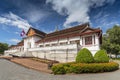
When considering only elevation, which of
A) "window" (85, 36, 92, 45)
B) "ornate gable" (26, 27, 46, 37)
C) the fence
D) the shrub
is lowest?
the shrub

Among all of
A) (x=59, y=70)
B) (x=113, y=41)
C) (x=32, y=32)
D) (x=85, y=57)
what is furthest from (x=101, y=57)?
(x=32, y=32)

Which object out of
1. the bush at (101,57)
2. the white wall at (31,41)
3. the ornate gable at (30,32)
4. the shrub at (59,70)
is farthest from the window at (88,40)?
the ornate gable at (30,32)

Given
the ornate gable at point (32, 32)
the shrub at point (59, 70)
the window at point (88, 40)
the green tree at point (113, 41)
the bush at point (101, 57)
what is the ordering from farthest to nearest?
the ornate gable at point (32, 32) < the green tree at point (113, 41) < the window at point (88, 40) < the bush at point (101, 57) < the shrub at point (59, 70)

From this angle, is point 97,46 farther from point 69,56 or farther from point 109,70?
point 109,70

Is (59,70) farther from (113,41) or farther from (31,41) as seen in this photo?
(113,41)

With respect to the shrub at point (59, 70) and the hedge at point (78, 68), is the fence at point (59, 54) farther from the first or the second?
the shrub at point (59, 70)

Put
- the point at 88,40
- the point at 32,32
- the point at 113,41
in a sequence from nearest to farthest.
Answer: the point at 88,40, the point at 113,41, the point at 32,32

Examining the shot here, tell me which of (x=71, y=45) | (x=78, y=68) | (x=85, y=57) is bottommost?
(x=78, y=68)

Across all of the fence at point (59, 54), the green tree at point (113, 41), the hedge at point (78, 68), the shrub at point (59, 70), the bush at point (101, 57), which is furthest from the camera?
the green tree at point (113, 41)

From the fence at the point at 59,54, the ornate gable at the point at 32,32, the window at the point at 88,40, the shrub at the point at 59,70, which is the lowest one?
the shrub at the point at 59,70

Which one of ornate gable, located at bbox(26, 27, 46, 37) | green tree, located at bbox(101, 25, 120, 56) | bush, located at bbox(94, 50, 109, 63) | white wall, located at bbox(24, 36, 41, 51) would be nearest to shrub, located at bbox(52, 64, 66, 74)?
bush, located at bbox(94, 50, 109, 63)

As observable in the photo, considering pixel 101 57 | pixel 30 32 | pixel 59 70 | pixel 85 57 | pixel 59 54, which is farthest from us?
pixel 30 32

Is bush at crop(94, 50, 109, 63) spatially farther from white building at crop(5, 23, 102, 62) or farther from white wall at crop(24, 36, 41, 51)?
white wall at crop(24, 36, 41, 51)

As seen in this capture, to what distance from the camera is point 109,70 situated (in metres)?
14.9
